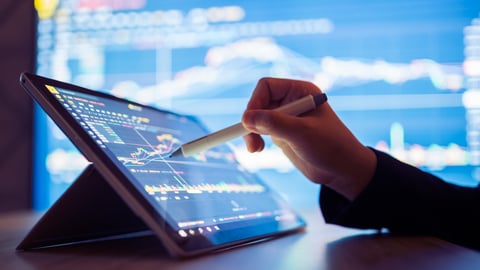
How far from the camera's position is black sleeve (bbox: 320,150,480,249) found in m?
0.57

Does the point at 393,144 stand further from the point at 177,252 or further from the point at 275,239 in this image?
the point at 177,252

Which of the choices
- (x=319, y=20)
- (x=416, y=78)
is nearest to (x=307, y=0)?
(x=319, y=20)

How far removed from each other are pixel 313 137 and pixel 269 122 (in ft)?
→ 0.23

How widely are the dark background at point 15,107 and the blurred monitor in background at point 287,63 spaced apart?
1.6 inches

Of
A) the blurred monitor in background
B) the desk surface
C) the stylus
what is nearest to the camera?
the desk surface

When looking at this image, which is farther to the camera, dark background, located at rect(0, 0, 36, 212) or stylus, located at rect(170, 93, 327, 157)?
dark background, located at rect(0, 0, 36, 212)

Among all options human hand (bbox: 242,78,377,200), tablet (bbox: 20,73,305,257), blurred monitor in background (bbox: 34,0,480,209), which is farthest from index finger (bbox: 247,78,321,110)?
blurred monitor in background (bbox: 34,0,480,209)

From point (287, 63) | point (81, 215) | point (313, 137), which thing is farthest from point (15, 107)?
point (313, 137)

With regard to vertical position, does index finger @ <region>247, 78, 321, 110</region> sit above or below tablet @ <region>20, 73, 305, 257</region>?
above

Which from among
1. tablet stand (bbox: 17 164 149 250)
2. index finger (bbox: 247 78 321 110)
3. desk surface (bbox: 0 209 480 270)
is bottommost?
desk surface (bbox: 0 209 480 270)

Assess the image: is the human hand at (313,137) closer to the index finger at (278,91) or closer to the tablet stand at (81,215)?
the index finger at (278,91)

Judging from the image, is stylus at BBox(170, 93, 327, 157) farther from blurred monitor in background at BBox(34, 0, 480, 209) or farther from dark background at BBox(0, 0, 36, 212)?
dark background at BBox(0, 0, 36, 212)

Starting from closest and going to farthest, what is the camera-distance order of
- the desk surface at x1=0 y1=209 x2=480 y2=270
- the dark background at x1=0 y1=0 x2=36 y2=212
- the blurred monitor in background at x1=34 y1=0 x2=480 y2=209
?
the desk surface at x1=0 y1=209 x2=480 y2=270
the blurred monitor in background at x1=34 y1=0 x2=480 y2=209
the dark background at x1=0 y1=0 x2=36 y2=212

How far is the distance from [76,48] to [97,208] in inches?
32.4
